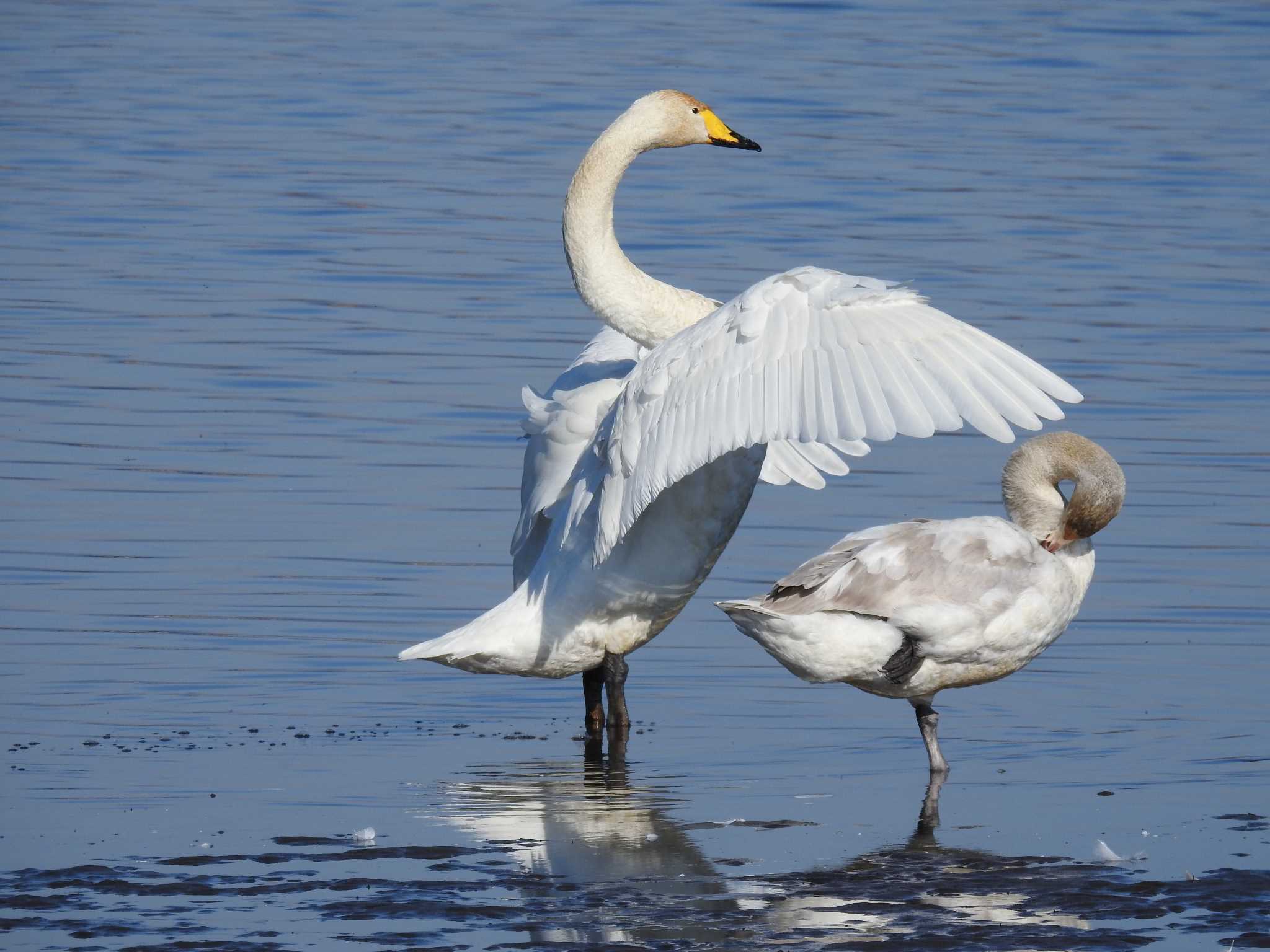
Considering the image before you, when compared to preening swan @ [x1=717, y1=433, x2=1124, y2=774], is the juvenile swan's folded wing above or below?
above

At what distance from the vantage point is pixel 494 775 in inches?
279

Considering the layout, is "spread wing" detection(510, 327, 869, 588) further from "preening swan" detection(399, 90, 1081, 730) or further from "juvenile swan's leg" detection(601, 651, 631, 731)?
"juvenile swan's leg" detection(601, 651, 631, 731)

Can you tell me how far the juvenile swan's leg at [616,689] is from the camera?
7.64 meters

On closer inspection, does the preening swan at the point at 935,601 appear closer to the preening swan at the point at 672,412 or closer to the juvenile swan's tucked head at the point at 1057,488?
the juvenile swan's tucked head at the point at 1057,488

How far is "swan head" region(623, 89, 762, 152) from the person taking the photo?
8.55 metres

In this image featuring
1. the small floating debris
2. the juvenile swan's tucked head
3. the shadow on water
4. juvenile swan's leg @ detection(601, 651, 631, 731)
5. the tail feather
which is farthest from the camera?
juvenile swan's leg @ detection(601, 651, 631, 731)

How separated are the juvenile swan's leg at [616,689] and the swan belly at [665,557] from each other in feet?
0.16

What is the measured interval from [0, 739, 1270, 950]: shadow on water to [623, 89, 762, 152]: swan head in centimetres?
296

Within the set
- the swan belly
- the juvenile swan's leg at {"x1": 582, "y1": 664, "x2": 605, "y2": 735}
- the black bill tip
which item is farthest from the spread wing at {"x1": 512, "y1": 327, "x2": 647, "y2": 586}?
the black bill tip

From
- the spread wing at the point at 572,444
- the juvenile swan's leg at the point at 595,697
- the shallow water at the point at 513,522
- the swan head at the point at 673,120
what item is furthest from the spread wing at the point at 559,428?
the swan head at the point at 673,120

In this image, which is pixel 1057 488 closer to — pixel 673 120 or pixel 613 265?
pixel 613 265

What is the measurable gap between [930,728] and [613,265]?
205 centimetres

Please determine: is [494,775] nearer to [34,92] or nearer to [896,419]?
[896,419]

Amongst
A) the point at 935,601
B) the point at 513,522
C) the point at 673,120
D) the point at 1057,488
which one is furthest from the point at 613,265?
the point at 513,522
